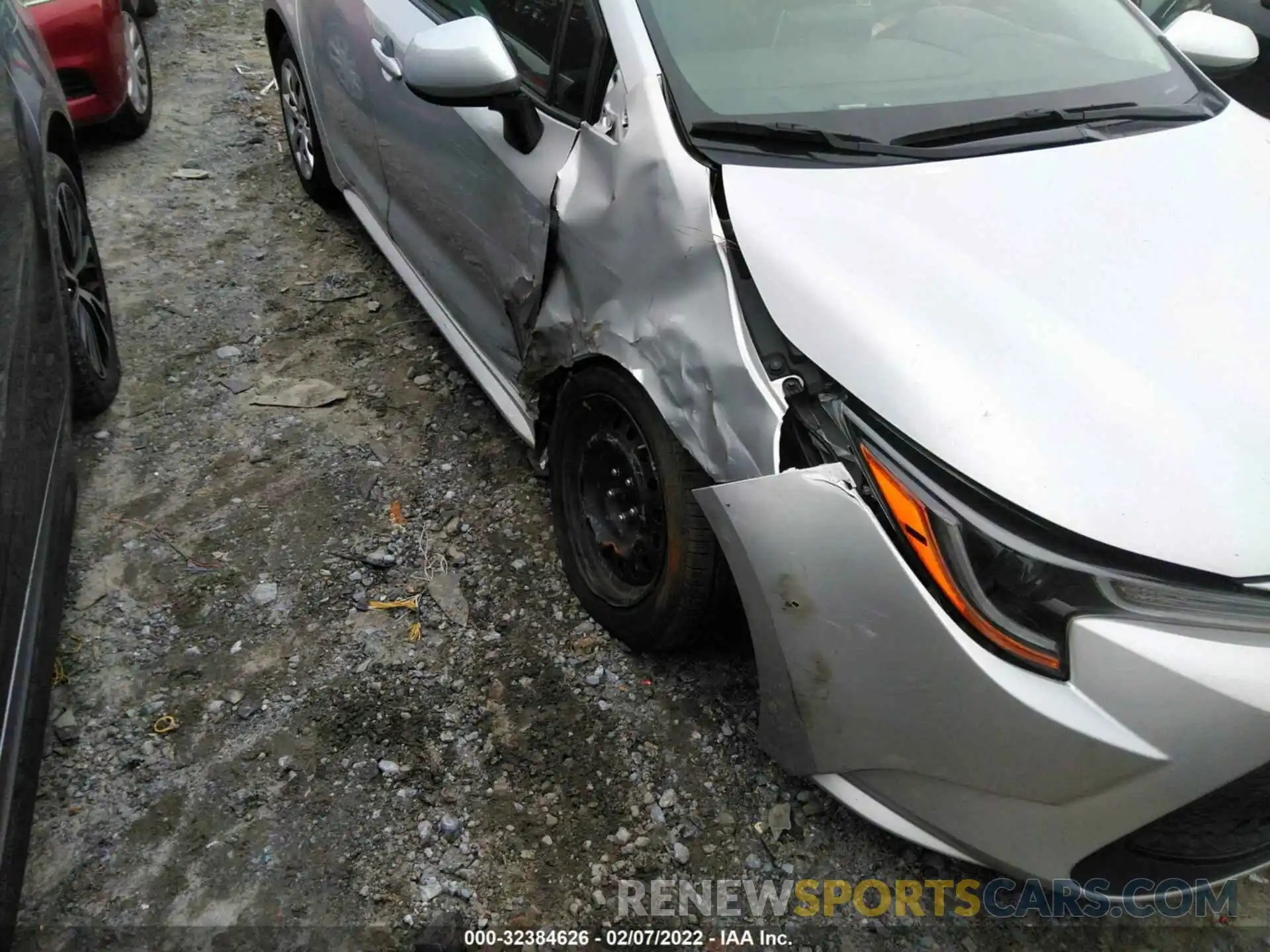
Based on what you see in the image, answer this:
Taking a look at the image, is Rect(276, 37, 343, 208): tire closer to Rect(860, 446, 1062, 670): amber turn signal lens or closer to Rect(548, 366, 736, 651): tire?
Rect(548, 366, 736, 651): tire

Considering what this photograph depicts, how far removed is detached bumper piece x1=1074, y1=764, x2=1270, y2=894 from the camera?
4.61 feet

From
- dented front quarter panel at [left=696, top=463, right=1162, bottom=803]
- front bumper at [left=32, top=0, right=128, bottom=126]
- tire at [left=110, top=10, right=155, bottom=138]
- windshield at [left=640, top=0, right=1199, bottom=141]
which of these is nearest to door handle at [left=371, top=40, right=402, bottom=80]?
windshield at [left=640, top=0, right=1199, bottom=141]

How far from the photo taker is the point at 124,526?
278 centimetres

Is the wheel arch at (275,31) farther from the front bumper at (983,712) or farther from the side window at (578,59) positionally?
the front bumper at (983,712)

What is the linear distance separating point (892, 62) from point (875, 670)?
139 cm

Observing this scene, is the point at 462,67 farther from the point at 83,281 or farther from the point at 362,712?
the point at 83,281

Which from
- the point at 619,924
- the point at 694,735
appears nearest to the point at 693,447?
the point at 694,735

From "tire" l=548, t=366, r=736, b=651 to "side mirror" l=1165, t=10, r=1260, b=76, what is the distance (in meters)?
1.98

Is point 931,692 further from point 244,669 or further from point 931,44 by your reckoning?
point 244,669

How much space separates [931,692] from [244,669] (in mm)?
1727

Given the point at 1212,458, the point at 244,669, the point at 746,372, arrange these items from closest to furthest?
the point at 1212,458 → the point at 746,372 → the point at 244,669

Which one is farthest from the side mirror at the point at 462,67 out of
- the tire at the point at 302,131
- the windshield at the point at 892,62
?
the tire at the point at 302,131

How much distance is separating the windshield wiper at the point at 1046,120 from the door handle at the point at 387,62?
160cm

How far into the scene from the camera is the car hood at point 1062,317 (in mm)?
1389
